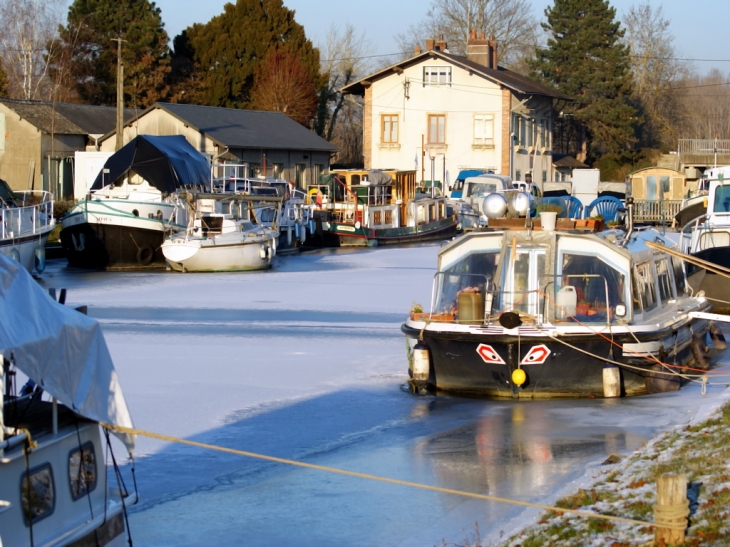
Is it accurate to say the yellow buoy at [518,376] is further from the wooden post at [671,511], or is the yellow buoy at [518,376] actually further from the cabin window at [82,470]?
the cabin window at [82,470]

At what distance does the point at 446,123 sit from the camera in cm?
6053

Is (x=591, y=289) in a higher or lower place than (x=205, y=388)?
higher

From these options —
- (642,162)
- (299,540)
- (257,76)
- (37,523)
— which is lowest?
(299,540)

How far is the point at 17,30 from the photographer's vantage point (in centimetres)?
6988

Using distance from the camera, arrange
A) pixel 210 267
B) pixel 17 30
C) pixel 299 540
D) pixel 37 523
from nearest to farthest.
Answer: pixel 37 523 < pixel 299 540 < pixel 210 267 < pixel 17 30

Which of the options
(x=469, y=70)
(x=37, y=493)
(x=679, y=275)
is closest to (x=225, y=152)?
(x=469, y=70)

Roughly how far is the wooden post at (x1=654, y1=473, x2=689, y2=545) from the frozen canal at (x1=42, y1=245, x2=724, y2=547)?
165 centimetres

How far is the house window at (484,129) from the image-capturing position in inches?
2354

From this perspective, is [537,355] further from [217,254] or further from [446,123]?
[446,123]

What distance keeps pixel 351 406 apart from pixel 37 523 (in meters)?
7.66

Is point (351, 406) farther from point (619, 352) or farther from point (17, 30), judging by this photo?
point (17, 30)

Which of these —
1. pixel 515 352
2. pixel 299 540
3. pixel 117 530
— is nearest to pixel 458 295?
pixel 515 352

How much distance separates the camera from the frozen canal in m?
9.12

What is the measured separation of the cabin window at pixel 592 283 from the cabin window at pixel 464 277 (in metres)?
1.02
